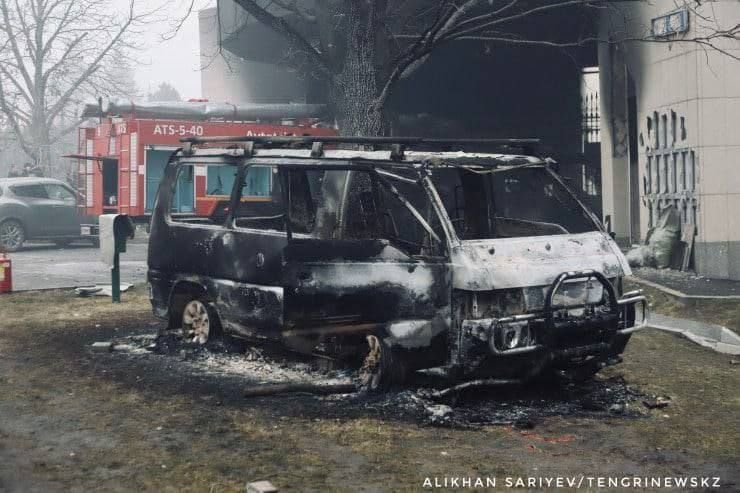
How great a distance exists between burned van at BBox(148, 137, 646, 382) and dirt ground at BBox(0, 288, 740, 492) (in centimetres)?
40

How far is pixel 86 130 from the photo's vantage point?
20.6 metres

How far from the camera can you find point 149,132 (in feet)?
61.1

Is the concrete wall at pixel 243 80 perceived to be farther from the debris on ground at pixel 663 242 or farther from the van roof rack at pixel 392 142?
the van roof rack at pixel 392 142

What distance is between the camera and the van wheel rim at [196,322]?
8.23 metres

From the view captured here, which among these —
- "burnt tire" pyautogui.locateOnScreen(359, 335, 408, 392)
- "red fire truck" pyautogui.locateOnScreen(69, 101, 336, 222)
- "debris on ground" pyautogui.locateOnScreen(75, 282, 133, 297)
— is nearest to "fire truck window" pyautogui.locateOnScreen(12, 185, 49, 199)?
"red fire truck" pyautogui.locateOnScreen(69, 101, 336, 222)

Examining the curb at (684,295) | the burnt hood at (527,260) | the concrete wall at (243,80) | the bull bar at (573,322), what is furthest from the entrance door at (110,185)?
the bull bar at (573,322)

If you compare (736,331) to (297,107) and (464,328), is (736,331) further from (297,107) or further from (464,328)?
(297,107)

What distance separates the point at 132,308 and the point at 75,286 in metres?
2.50

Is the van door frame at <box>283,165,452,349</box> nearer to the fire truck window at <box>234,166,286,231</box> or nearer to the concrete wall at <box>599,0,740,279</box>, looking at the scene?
the fire truck window at <box>234,166,286,231</box>

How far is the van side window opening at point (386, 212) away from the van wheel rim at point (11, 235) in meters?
16.1

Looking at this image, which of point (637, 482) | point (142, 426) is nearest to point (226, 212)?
point (142, 426)

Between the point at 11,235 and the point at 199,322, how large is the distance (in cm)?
1433

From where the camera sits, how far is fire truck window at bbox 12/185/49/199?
69.8ft

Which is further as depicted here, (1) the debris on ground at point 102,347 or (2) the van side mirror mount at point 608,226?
(1) the debris on ground at point 102,347
